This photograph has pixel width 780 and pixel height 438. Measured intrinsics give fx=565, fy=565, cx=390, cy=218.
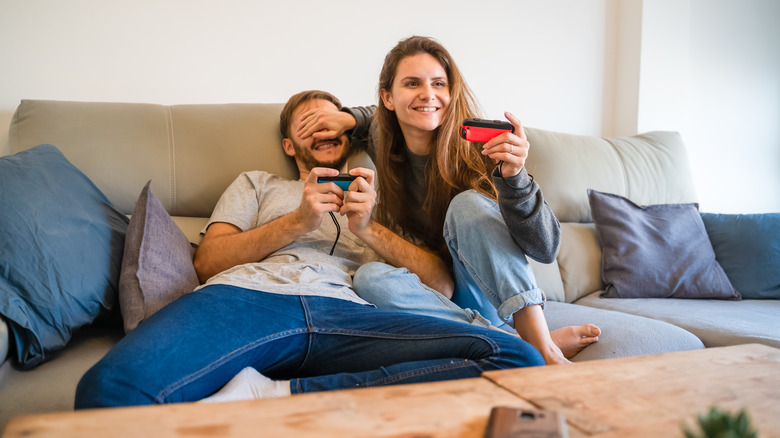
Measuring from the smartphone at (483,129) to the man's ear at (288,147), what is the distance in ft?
2.18

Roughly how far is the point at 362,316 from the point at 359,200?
31cm

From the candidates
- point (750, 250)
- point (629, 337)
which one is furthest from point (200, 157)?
point (750, 250)

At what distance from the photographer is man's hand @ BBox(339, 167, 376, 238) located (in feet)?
4.31

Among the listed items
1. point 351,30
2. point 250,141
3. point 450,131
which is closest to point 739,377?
point 450,131

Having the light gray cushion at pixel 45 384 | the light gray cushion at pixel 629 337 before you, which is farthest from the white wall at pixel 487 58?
the light gray cushion at pixel 629 337

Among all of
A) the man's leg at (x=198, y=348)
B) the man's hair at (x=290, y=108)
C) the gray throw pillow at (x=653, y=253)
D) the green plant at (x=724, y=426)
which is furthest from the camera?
the gray throw pillow at (x=653, y=253)

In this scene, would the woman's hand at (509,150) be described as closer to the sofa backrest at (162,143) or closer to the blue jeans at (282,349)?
the blue jeans at (282,349)

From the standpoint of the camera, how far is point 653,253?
1864 millimetres

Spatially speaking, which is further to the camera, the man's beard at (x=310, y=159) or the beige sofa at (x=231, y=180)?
the man's beard at (x=310, y=159)

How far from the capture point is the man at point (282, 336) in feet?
2.87

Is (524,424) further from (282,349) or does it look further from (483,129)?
(483,129)

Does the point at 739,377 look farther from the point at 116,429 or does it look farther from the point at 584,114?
the point at 584,114

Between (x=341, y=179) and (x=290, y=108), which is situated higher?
(x=290, y=108)

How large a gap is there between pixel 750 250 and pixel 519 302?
1197 millimetres
